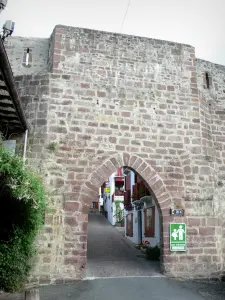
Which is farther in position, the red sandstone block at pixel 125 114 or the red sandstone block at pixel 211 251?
the red sandstone block at pixel 125 114

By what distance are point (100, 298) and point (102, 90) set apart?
4.38 meters

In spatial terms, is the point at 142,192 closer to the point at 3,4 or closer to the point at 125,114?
the point at 125,114

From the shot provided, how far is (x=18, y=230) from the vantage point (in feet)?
18.0

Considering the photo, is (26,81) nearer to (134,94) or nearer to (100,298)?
(134,94)

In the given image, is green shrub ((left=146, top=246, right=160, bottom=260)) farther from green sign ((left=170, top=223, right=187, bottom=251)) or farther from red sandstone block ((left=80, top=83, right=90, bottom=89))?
red sandstone block ((left=80, top=83, right=90, bottom=89))

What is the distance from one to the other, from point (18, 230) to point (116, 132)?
2984mm

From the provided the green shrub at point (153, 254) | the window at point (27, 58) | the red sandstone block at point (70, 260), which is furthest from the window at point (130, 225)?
the window at point (27, 58)

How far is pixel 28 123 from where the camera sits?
6773mm

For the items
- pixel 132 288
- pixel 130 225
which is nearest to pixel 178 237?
pixel 132 288

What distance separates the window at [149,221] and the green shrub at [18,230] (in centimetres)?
602

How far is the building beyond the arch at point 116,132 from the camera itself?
6523 millimetres

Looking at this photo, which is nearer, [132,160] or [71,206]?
[71,206]

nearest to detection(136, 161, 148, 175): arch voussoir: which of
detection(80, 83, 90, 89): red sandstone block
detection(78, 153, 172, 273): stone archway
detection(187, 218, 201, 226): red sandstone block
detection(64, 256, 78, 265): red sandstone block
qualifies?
detection(78, 153, 172, 273): stone archway

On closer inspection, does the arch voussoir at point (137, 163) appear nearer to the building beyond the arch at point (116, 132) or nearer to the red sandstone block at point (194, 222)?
the building beyond the arch at point (116, 132)
